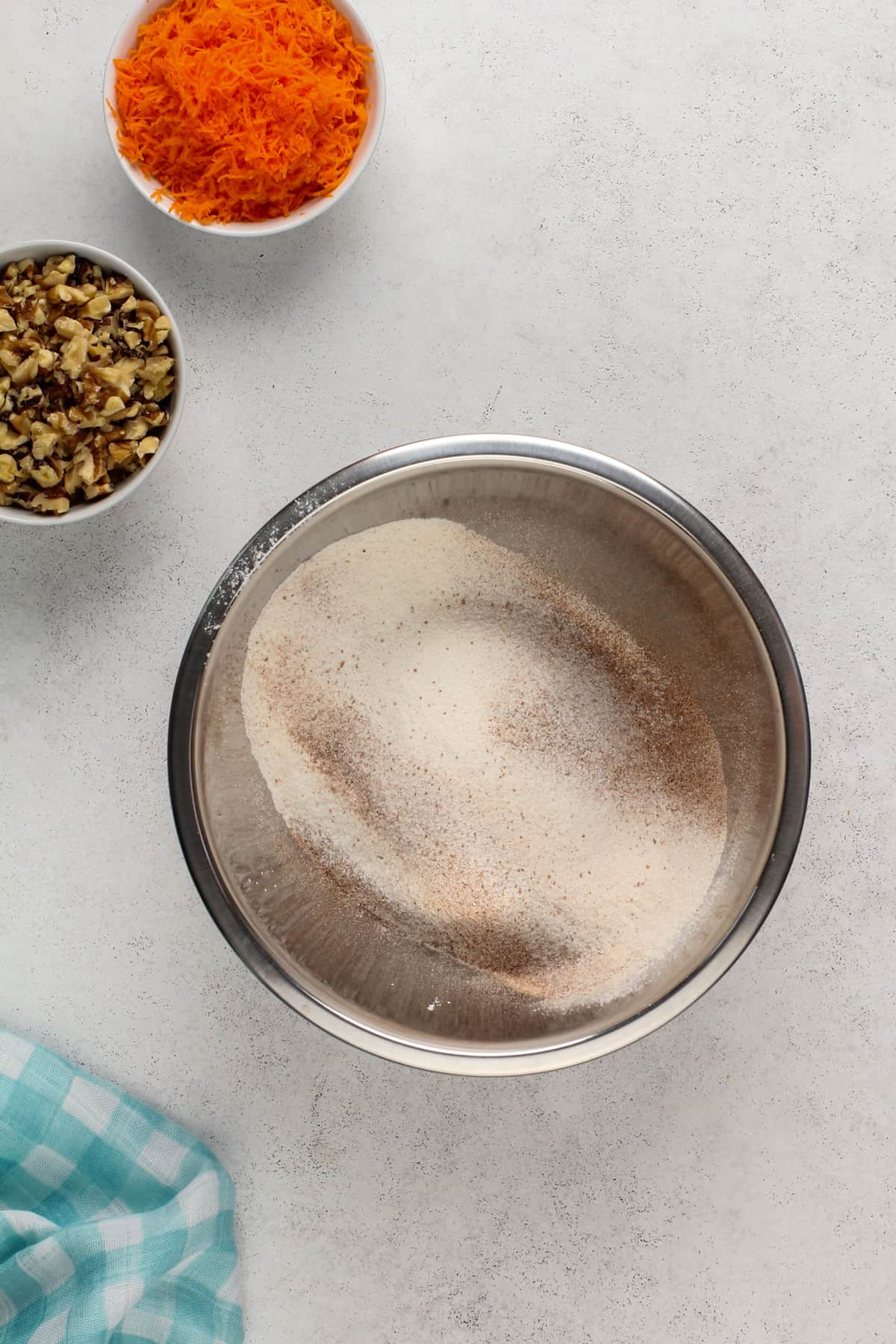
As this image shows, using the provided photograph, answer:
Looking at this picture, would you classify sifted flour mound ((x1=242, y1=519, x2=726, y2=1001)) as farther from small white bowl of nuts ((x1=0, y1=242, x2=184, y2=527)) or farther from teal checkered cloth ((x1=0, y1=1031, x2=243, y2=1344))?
teal checkered cloth ((x1=0, y1=1031, x2=243, y2=1344))

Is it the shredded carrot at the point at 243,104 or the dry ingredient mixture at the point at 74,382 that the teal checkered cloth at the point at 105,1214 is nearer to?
the dry ingredient mixture at the point at 74,382

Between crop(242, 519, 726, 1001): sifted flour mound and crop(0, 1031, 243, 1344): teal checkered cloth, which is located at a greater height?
crop(242, 519, 726, 1001): sifted flour mound

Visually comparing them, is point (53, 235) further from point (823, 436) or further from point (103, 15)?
point (823, 436)

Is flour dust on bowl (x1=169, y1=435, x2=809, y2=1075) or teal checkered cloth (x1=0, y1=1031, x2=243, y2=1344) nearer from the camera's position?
flour dust on bowl (x1=169, y1=435, x2=809, y2=1075)

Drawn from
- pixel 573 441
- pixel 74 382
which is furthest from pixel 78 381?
pixel 573 441

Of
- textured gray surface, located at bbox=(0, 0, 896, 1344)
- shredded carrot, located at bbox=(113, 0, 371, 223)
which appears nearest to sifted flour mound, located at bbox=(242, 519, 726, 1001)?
textured gray surface, located at bbox=(0, 0, 896, 1344)

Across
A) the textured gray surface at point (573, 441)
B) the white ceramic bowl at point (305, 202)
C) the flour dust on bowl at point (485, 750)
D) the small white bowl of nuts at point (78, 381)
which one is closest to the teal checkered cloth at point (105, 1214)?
the textured gray surface at point (573, 441)
